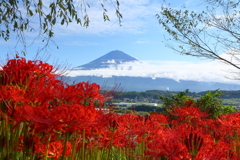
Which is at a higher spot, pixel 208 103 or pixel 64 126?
pixel 64 126

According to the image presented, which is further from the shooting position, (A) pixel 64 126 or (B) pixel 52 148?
(B) pixel 52 148

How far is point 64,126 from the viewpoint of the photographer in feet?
4.91

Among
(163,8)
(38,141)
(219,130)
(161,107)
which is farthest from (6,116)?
(163,8)

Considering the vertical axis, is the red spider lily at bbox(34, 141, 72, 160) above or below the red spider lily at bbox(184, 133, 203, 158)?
below

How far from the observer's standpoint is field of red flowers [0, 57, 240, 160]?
1.43 m

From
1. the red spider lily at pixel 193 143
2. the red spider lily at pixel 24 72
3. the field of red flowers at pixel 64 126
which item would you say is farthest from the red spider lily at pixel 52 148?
the red spider lily at pixel 193 143

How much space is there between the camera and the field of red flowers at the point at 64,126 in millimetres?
1432

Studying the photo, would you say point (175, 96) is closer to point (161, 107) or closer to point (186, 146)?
point (161, 107)

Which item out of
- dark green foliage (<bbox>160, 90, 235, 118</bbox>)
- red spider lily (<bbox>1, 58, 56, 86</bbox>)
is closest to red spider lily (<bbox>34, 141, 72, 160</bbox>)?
red spider lily (<bbox>1, 58, 56, 86</bbox>)

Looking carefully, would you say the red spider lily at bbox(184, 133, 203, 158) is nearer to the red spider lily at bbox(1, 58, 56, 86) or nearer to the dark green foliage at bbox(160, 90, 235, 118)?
the red spider lily at bbox(1, 58, 56, 86)

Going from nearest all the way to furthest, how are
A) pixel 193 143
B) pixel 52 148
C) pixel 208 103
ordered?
pixel 193 143
pixel 52 148
pixel 208 103

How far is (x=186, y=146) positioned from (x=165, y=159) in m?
0.26

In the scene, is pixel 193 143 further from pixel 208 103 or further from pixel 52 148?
pixel 208 103

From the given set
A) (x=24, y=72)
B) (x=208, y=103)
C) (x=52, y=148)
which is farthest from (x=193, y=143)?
(x=208, y=103)
